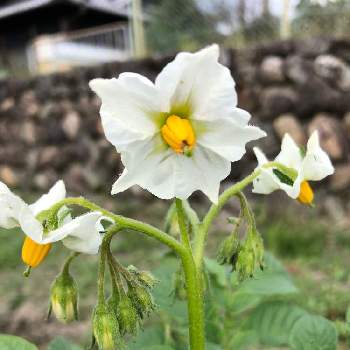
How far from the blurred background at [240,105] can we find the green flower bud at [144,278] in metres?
1.43

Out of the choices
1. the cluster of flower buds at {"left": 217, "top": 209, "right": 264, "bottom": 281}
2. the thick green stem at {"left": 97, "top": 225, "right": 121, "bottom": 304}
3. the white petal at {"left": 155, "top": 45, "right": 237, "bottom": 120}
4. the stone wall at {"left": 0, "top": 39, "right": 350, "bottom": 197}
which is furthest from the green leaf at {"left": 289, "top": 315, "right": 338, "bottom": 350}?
the stone wall at {"left": 0, "top": 39, "right": 350, "bottom": 197}

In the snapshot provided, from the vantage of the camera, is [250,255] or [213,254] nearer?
[250,255]

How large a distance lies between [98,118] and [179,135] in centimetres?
493

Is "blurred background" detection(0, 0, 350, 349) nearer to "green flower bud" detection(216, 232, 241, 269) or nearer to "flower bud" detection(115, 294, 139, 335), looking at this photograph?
"green flower bud" detection(216, 232, 241, 269)

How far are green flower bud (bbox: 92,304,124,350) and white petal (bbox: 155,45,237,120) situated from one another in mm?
327

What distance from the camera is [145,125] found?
753mm

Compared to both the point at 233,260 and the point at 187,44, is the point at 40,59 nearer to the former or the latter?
the point at 187,44

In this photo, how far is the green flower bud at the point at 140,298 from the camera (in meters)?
0.89

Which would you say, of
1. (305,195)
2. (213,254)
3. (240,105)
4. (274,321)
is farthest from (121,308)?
(240,105)

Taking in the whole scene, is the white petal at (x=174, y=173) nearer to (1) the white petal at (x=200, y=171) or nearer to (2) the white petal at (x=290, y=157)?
(1) the white petal at (x=200, y=171)

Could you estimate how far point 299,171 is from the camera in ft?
2.85

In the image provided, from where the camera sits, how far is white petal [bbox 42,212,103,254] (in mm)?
736

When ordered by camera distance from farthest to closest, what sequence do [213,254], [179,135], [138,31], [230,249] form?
[138,31] < [213,254] < [230,249] < [179,135]

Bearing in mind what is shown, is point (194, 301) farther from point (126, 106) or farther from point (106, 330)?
point (126, 106)
